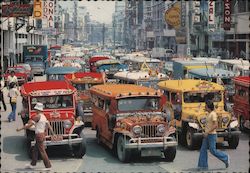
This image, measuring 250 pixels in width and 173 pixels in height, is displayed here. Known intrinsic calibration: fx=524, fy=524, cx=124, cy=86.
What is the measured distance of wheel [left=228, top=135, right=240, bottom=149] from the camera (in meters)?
17.5

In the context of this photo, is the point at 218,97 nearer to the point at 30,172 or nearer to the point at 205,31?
the point at 30,172

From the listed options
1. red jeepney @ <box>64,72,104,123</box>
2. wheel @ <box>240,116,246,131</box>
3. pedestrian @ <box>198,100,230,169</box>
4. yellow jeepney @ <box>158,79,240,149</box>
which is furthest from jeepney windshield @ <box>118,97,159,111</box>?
red jeepney @ <box>64,72,104,123</box>

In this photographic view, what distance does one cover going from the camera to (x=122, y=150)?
15.4 meters

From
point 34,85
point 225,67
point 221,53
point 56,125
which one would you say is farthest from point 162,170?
point 221,53

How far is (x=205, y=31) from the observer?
85188 millimetres

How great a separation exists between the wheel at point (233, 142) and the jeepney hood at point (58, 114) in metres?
5.34

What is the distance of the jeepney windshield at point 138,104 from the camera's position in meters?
16.3

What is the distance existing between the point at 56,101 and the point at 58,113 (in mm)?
620

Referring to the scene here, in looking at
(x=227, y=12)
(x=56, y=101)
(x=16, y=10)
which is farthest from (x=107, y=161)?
(x=227, y=12)

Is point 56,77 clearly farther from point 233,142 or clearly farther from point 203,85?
point 233,142

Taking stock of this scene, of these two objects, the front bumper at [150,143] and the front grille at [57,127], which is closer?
the front bumper at [150,143]

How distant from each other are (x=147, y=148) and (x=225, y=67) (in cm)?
2106

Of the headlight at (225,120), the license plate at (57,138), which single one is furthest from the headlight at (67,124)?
the headlight at (225,120)

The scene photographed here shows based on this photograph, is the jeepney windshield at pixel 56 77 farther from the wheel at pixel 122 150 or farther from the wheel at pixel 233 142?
the wheel at pixel 122 150
